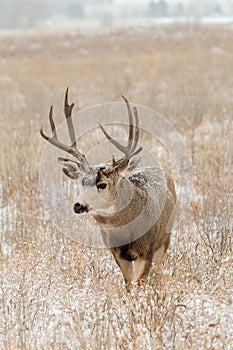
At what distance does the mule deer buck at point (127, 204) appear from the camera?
3502 mm

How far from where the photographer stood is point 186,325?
3.37 meters

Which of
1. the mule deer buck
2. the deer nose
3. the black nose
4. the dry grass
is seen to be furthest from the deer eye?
the dry grass

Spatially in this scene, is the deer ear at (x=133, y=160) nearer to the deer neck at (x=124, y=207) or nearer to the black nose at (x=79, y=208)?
the deer neck at (x=124, y=207)

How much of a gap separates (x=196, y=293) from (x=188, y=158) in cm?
335

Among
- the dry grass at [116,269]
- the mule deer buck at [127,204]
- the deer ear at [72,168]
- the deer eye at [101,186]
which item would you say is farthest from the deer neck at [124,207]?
the dry grass at [116,269]

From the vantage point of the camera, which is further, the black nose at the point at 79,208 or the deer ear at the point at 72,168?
the deer ear at the point at 72,168

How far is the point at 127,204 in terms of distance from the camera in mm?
3742

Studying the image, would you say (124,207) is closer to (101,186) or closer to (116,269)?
(101,186)

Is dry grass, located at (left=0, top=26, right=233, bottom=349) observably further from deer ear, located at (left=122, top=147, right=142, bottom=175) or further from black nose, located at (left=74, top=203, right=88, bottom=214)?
deer ear, located at (left=122, top=147, right=142, bottom=175)

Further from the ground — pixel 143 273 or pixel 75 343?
pixel 143 273

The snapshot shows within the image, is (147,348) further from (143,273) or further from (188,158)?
(188,158)

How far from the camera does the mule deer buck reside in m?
3.50

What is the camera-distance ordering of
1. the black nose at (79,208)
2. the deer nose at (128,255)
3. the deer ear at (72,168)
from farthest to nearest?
the deer nose at (128,255) → the deer ear at (72,168) → the black nose at (79,208)

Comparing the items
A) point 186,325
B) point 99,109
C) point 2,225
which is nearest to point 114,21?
point 99,109
